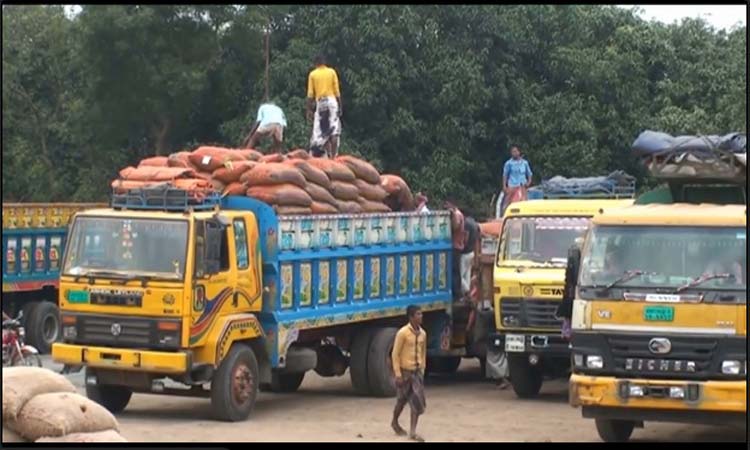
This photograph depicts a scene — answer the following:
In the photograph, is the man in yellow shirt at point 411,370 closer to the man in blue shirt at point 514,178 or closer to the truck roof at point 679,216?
the truck roof at point 679,216

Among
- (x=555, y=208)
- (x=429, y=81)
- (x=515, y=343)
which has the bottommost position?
(x=515, y=343)

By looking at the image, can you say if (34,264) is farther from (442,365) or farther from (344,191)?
(344,191)

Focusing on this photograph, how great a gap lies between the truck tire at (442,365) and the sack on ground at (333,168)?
3.67m

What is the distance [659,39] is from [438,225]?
1259 cm

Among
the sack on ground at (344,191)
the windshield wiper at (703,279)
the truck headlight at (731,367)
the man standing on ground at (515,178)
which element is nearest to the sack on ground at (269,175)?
the sack on ground at (344,191)

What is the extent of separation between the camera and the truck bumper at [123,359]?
1532 centimetres

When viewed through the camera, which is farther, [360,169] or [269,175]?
[360,169]

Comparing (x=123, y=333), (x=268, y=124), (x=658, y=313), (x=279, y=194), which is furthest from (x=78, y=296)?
(x=658, y=313)

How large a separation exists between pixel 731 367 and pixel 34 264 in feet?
44.6

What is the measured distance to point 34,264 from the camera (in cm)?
2347

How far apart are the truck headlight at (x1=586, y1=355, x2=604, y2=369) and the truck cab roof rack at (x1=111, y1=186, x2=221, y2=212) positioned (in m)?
4.81

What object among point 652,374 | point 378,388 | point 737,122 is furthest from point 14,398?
point 737,122

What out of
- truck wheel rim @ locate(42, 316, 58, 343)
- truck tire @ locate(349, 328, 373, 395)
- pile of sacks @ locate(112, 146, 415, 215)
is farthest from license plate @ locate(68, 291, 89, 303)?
truck wheel rim @ locate(42, 316, 58, 343)

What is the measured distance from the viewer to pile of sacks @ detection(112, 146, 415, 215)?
1652 cm
